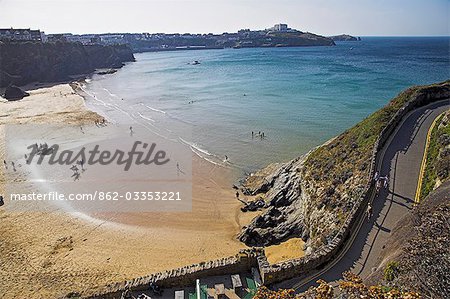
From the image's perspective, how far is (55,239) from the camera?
2061 centimetres

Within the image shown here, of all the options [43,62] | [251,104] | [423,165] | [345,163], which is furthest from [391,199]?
[43,62]

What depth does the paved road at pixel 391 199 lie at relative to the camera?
12258 millimetres

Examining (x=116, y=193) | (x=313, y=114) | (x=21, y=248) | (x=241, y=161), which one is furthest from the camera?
(x=313, y=114)

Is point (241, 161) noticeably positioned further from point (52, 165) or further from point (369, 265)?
point (369, 265)

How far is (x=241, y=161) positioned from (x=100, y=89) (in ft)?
175

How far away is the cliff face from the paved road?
78978 millimetres

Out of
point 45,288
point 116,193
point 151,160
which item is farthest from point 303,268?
point 151,160

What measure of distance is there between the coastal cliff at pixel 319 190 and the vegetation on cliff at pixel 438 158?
2739 mm

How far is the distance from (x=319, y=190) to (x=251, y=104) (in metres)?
39.4

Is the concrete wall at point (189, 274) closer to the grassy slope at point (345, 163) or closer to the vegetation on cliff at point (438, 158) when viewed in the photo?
the grassy slope at point (345, 163)

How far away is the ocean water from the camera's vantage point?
37875mm

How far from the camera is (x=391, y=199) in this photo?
51.7ft
